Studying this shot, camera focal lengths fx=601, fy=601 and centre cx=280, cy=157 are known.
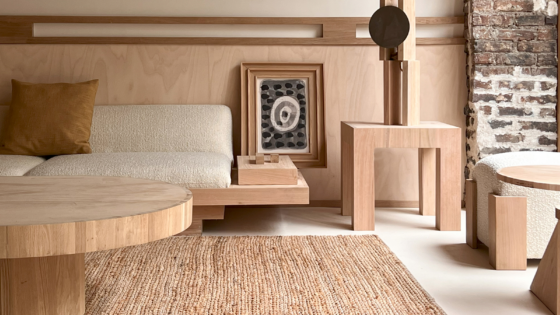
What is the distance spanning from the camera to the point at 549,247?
2234 mm

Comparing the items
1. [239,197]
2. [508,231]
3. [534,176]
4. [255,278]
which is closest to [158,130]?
[239,197]

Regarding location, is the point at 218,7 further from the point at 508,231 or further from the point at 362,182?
the point at 508,231

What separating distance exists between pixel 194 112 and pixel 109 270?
153 centimetres

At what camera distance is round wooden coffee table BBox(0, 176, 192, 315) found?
155cm

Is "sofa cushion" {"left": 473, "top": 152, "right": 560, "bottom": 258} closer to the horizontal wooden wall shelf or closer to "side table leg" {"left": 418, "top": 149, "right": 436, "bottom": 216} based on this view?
"side table leg" {"left": 418, "top": 149, "right": 436, "bottom": 216}

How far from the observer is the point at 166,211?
175 centimetres

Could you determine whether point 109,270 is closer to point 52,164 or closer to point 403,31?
point 52,164

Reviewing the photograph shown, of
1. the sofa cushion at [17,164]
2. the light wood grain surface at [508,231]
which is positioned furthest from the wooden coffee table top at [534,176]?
the sofa cushion at [17,164]

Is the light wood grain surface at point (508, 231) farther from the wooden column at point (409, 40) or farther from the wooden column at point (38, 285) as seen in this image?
the wooden column at point (38, 285)

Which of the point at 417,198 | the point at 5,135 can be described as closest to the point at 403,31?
the point at 417,198

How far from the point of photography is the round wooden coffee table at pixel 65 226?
1.55 m

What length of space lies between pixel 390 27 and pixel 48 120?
2110 millimetres

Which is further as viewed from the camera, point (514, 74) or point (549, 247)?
point (514, 74)

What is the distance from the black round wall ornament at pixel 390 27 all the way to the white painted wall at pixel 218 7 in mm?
605
